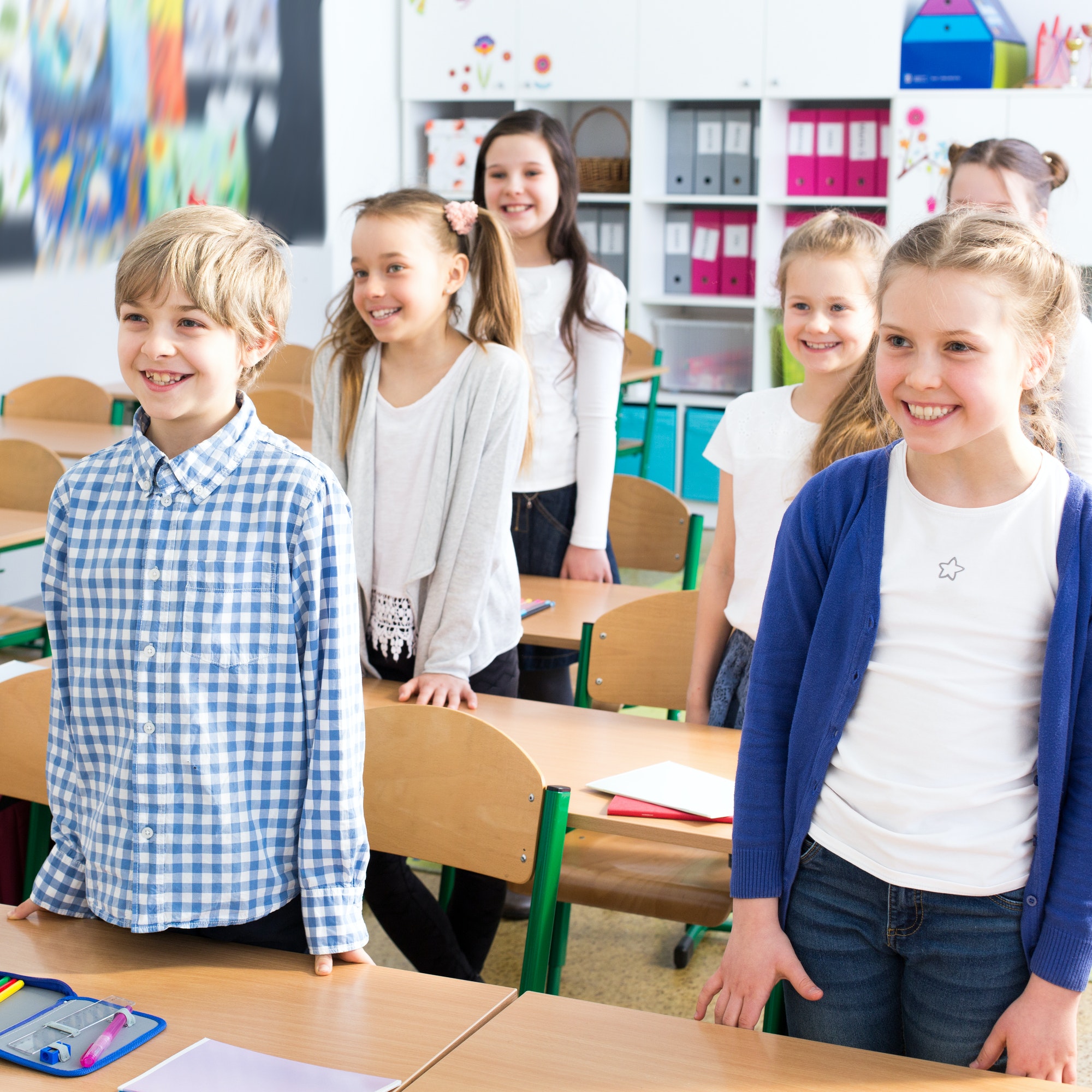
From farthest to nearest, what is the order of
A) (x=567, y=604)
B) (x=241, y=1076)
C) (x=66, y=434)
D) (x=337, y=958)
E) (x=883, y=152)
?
(x=883, y=152)
(x=66, y=434)
(x=567, y=604)
(x=337, y=958)
(x=241, y=1076)

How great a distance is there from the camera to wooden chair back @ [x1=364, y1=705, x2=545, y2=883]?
1.50 meters

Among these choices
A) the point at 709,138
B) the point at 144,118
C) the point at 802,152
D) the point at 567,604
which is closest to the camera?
the point at 567,604

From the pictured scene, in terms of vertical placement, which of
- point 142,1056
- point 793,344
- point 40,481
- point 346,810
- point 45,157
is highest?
point 45,157

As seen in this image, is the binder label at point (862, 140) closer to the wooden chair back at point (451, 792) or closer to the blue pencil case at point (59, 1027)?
the wooden chair back at point (451, 792)

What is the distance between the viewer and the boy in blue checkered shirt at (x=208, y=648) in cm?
125

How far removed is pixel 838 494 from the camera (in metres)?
1.22

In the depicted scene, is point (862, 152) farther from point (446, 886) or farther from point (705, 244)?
point (446, 886)

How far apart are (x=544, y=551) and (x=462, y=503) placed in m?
0.82

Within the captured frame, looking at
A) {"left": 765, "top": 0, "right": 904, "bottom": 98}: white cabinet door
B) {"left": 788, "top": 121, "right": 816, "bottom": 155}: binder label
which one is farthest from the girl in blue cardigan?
{"left": 788, "top": 121, "right": 816, "bottom": 155}: binder label

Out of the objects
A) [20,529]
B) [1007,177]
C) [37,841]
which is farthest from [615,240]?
[37,841]

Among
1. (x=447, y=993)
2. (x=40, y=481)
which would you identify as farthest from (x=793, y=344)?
(x=40, y=481)

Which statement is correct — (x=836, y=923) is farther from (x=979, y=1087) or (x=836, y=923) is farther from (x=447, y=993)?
(x=447, y=993)

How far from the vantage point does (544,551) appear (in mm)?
2750

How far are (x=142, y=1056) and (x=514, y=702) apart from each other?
3.33 ft
